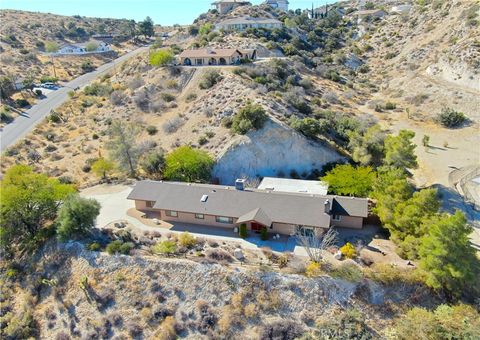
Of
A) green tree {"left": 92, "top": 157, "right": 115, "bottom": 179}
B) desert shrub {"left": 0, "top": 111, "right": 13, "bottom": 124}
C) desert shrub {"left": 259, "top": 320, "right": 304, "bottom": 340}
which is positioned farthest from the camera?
desert shrub {"left": 0, "top": 111, "right": 13, "bottom": 124}

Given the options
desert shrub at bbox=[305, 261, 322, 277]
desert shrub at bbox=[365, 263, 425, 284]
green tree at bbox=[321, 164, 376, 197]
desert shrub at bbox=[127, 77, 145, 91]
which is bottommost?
desert shrub at bbox=[365, 263, 425, 284]

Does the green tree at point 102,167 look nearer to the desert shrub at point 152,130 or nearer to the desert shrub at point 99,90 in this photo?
the desert shrub at point 152,130

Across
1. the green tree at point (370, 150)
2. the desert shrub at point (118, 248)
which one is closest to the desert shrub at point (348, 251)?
the green tree at point (370, 150)

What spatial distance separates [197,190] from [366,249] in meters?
18.2

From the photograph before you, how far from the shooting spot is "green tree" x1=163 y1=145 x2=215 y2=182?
44062mm

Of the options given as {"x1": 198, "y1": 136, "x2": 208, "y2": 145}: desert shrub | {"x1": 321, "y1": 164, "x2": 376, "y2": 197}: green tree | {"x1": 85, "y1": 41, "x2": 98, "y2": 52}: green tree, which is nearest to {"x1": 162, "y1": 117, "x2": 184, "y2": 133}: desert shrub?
{"x1": 198, "y1": 136, "x2": 208, "y2": 145}: desert shrub

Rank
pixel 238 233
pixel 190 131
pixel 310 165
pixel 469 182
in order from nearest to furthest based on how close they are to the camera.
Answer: pixel 238 233, pixel 469 182, pixel 310 165, pixel 190 131

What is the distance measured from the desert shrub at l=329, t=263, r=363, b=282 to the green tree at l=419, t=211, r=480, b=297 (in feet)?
16.7

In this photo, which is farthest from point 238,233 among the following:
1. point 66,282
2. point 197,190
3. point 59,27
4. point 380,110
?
point 59,27

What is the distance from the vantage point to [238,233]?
3575 centimetres

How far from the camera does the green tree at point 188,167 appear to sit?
4406 cm

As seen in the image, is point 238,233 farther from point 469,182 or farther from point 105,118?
point 105,118

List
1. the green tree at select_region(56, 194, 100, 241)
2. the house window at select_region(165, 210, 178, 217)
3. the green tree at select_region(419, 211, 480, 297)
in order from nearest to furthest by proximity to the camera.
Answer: the green tree at select_region(419, 211, 480, 297) < the green tree at select_region(56, 194, 100, 241) < the house window at select_region(165, 210, 178, 217)

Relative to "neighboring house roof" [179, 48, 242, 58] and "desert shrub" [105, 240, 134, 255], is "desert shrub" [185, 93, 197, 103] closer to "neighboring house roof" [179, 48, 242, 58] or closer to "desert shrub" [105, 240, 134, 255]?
"neighboring house roof" [179, 48, 242, 58]
